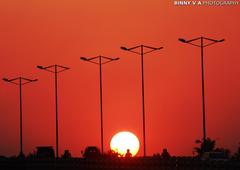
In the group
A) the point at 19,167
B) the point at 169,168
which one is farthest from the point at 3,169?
the point at 169,168

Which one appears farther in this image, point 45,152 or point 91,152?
point 45,152

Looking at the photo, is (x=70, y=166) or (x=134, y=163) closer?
(x=134, y=163)

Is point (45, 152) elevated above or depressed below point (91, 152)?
above

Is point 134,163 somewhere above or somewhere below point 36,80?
below

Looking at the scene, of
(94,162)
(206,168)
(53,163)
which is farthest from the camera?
(53,163)

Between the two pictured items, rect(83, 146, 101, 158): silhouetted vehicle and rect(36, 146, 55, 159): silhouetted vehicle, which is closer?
rect(83, 146, 101, 158): silhouetted vehicle

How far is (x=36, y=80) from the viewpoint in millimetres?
154750

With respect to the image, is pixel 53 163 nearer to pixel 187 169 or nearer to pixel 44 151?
pixel 187 169

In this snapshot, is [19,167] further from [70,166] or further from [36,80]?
[36,80]

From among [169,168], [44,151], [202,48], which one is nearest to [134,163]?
[169,168]

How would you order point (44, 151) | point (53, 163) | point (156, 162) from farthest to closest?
point (44, 151) → point (53, 163) → point (156, 162)

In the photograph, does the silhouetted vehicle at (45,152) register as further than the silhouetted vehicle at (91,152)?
Yes

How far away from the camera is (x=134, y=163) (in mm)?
101562

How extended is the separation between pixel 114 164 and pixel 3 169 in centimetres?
1858
